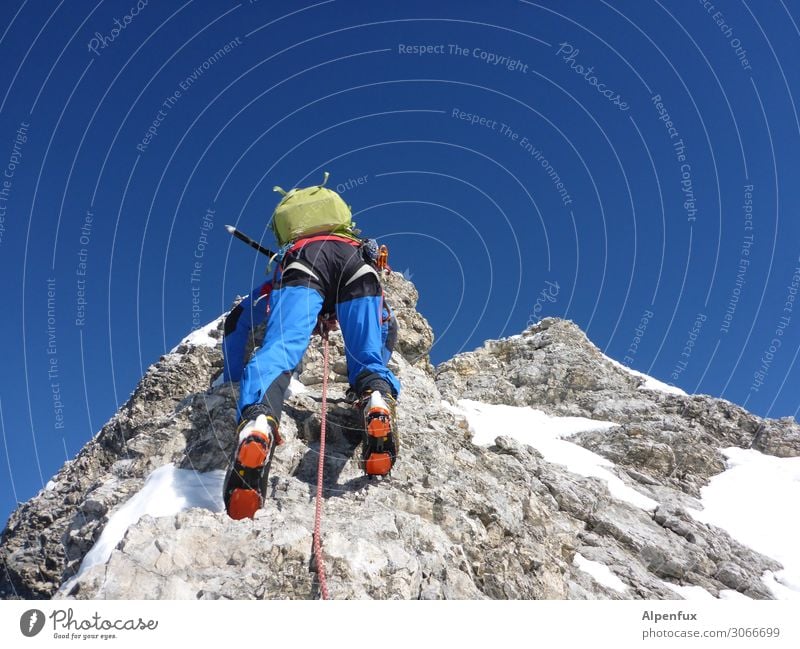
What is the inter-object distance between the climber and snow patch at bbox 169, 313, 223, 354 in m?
3.76

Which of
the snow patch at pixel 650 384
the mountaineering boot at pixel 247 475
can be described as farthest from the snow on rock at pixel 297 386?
the snow patch at pixel 650 384

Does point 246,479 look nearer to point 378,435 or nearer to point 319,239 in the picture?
point 378,435

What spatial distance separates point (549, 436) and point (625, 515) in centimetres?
849

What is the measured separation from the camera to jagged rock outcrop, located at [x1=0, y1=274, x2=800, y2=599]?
163 inches

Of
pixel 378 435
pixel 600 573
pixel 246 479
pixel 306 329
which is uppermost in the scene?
pixel 306 329

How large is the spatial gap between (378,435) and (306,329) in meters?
1.56

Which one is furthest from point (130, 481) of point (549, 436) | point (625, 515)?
point (549, 436)

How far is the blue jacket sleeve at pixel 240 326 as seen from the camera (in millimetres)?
7328

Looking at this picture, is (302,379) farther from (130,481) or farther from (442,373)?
(442,373)

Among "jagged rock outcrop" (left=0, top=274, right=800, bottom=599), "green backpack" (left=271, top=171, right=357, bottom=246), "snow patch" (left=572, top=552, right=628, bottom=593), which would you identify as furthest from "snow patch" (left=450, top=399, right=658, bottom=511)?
"green backpack" (left=271, top=171, right=357, bottom=246)

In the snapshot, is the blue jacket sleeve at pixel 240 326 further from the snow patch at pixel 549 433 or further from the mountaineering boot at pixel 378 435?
the snow patch at pixel 549 433

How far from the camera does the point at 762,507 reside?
15.8 meters

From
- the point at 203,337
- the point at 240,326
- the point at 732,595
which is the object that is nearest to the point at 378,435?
the point at 240,326
